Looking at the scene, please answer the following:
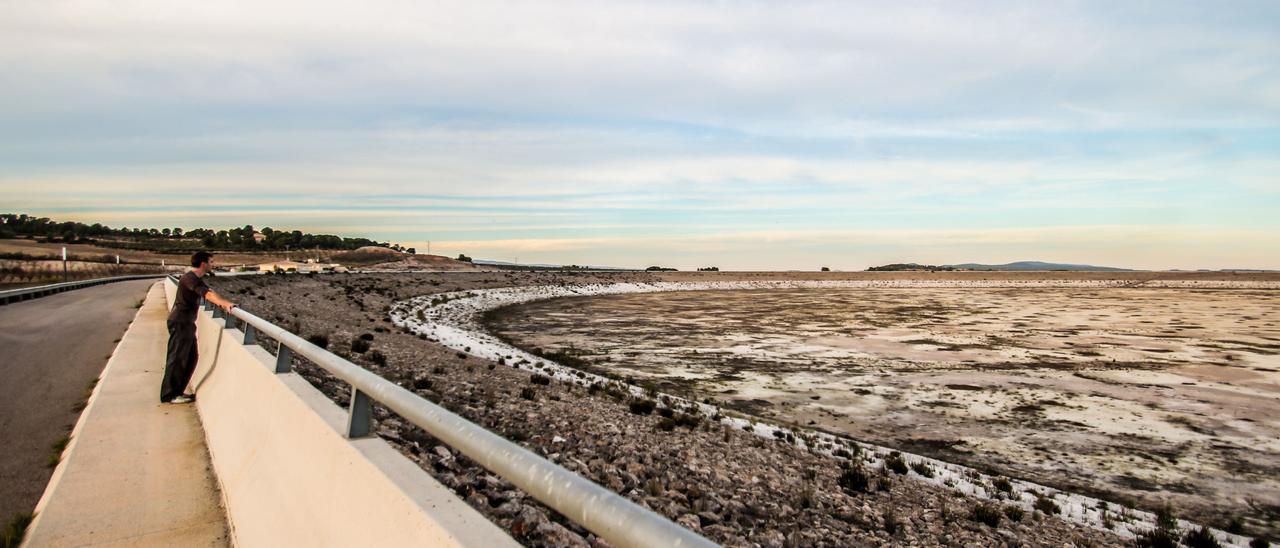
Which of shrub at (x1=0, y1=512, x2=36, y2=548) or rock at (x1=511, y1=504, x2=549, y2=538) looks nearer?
shrub at (x1=0, y1=512, x2=36, y2=548)

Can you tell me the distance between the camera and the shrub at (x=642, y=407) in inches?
597

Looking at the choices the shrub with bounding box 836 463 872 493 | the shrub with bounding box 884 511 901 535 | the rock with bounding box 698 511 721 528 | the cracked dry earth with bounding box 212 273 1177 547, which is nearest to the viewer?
the cracked dry earth with bounding box 212 273 1177 547

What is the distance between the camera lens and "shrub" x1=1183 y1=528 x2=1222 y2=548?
30.0 feet

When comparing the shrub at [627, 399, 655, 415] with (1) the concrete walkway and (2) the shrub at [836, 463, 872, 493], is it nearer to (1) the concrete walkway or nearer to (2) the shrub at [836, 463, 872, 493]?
(2) the shrub at [836, 463, 872, 493]

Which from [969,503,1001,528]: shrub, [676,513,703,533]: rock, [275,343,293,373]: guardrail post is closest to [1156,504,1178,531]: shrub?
[969,503,1001,528]: shrub

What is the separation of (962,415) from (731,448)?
27.0ft

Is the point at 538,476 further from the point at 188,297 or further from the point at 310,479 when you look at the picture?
the point at 188,297

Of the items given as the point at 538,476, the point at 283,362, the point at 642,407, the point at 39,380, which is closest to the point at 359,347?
the point at 39,380

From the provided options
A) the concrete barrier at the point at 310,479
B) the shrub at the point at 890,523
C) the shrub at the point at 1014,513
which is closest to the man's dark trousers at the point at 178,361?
the concrete barrier at the point at 310,479

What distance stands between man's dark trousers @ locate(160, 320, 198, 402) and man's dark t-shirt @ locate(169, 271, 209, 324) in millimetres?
89

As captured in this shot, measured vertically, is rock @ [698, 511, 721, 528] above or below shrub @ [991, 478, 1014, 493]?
above

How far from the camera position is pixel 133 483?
664 centimetres

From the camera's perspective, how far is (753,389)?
2053 cm

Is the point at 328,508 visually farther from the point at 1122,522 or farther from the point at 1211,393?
the point at 1211,393
